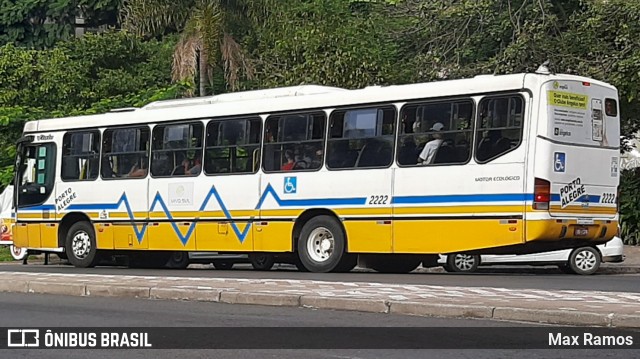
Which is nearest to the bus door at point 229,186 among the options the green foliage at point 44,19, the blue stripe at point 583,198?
the blue stripe at point 583,198

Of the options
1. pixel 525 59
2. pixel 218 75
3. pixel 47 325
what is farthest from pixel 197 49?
pixel 47 325

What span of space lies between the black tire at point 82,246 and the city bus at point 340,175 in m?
0.04

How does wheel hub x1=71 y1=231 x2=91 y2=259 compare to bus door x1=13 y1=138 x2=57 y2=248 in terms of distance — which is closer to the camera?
wheel hub x1=71 y1=231 x2=91 y2=259

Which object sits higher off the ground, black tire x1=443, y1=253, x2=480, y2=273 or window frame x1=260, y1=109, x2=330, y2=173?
window frame x1=260, y1=109, x2=330, y2=173

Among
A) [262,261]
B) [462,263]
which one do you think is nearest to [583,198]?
[462,263]

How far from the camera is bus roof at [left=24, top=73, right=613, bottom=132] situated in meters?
18.1

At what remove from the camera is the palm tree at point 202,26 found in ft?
112

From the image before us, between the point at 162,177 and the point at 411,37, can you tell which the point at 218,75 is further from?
the point at 162,177

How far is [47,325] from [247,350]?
9.48ft

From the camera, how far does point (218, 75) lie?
1575 inches

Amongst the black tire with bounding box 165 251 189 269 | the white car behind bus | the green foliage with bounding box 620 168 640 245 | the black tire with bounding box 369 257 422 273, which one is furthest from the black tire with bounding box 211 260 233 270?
the green foliage with bounding box 620 168 640 245

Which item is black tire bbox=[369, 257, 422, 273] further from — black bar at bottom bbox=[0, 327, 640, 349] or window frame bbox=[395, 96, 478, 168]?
black bar at bottom bbox=[0, 327, 640, 349]

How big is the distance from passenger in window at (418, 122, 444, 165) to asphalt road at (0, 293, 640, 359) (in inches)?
222

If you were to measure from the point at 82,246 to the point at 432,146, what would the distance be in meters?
8.41
